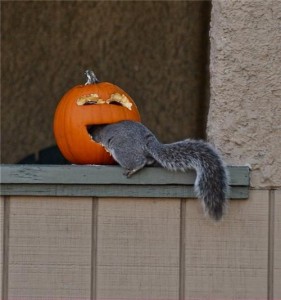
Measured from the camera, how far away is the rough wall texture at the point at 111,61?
714 cm

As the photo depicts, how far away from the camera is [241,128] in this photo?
4156 mm

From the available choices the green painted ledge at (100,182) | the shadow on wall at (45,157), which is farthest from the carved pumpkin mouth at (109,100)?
the shadow on wall at (45,157)

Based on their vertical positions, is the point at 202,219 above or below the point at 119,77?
below

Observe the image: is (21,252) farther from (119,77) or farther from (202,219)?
(119,77)

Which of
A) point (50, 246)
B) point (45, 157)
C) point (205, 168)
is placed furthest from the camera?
point (45, 157)

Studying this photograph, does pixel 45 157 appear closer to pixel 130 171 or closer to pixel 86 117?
pixel 86 117

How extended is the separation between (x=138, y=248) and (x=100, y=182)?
1.01 ft

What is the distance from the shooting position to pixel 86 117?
4.38 meters

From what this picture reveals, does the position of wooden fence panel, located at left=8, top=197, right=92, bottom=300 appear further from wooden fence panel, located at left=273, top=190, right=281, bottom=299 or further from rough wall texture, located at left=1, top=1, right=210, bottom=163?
rough wall texture, located at left=1, top=1, right=210, bottom=163

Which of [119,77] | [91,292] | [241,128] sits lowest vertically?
[91,292]

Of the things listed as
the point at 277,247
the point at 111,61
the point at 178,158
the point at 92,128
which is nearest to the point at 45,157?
the point at 111,61

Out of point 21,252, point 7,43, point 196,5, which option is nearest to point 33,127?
point 7,43

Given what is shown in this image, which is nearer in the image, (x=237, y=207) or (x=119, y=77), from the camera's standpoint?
(x=237, y=207)

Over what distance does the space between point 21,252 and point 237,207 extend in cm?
88
